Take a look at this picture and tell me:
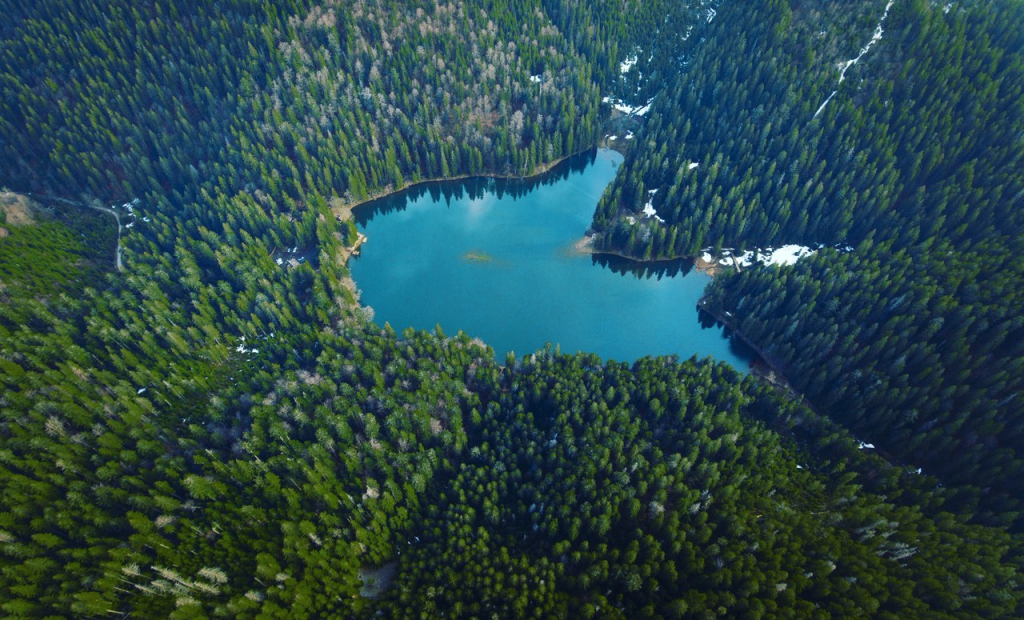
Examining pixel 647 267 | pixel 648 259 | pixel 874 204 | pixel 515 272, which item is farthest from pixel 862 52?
pixel 515 272

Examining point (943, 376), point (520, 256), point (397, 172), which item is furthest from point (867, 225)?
point (397, 172)

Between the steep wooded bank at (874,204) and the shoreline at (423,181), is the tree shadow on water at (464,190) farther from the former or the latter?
the steep wooded bank at (874,204)

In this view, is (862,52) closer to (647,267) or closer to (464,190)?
(647,267)

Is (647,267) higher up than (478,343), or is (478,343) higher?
(647,267)

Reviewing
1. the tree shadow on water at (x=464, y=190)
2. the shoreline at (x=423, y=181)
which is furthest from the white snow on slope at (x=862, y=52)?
the tree shadow on water at (x=464, y=190)

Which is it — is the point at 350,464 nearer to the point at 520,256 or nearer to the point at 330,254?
the point at 330,254

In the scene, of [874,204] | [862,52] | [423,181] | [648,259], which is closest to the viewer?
[874,204]
